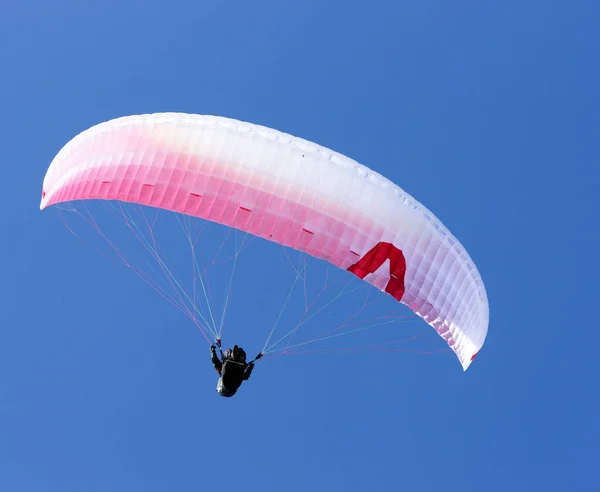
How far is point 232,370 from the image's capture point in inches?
874

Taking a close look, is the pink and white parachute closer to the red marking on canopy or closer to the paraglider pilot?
the red marking on canopy

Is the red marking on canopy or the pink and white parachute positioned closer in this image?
the pink and white parachute

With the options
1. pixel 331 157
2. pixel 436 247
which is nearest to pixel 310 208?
pixel 331 157

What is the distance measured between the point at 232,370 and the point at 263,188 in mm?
4699

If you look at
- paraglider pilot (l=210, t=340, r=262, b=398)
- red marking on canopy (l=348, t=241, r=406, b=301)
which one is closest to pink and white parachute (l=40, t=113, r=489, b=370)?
red marking on canopy (l=348, t=241, r=406, b=301)

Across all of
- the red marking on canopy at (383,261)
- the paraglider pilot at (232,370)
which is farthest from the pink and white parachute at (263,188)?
the paraglider pilot at (232,370)

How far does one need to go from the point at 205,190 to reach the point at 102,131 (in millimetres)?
2521

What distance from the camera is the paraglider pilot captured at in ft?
72.8

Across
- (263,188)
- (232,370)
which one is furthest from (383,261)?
(232,370)

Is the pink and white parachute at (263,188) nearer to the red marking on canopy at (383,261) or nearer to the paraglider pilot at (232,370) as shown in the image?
the red marking on canopy at (383,261)

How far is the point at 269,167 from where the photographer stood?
64.6 ft

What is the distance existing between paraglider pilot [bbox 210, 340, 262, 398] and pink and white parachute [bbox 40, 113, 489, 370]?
344cm

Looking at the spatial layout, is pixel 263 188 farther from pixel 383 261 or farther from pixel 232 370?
pixel 232 370

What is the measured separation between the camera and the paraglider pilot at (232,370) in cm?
2220
